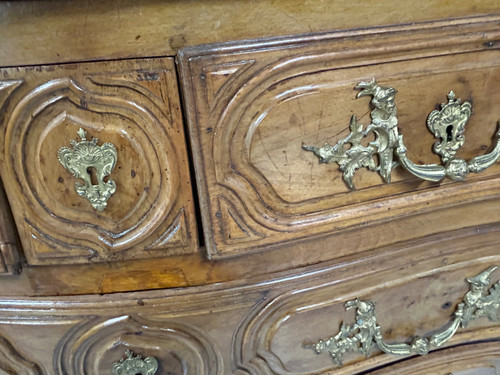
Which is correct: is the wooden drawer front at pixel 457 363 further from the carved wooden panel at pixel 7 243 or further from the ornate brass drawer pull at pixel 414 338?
the carved wooden panel at pixel 7 243

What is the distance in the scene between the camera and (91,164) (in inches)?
15.1

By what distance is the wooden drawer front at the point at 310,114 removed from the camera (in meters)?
0.38

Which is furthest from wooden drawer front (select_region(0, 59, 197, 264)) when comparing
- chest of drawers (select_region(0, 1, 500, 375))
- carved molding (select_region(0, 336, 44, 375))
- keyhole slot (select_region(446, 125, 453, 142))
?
keyhole slot (select_region(446, 125, 453, 142))

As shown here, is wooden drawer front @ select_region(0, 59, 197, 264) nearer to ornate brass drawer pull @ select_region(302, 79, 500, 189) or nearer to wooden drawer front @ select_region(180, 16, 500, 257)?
wooden drawer front @ select_region(180, 16, 500, 257)

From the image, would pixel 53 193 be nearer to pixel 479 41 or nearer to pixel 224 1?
pixel 224 1

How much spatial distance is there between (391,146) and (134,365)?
349 mm

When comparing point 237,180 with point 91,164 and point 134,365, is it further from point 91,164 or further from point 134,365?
point 134,365

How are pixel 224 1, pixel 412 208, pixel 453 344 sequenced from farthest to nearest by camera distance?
1. pixel 453 344
2. pixel 412 208
3. pixel 224 1

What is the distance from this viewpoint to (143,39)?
0.35m

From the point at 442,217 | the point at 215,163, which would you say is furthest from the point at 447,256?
the point at 215,163

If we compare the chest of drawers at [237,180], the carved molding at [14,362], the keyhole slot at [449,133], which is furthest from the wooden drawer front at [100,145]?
the keyhole slot at [449,133]

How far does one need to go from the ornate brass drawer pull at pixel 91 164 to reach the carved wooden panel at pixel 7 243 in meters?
0.07

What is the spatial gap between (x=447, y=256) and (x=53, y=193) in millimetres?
439

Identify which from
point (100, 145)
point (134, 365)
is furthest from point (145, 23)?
point (134, 365)
